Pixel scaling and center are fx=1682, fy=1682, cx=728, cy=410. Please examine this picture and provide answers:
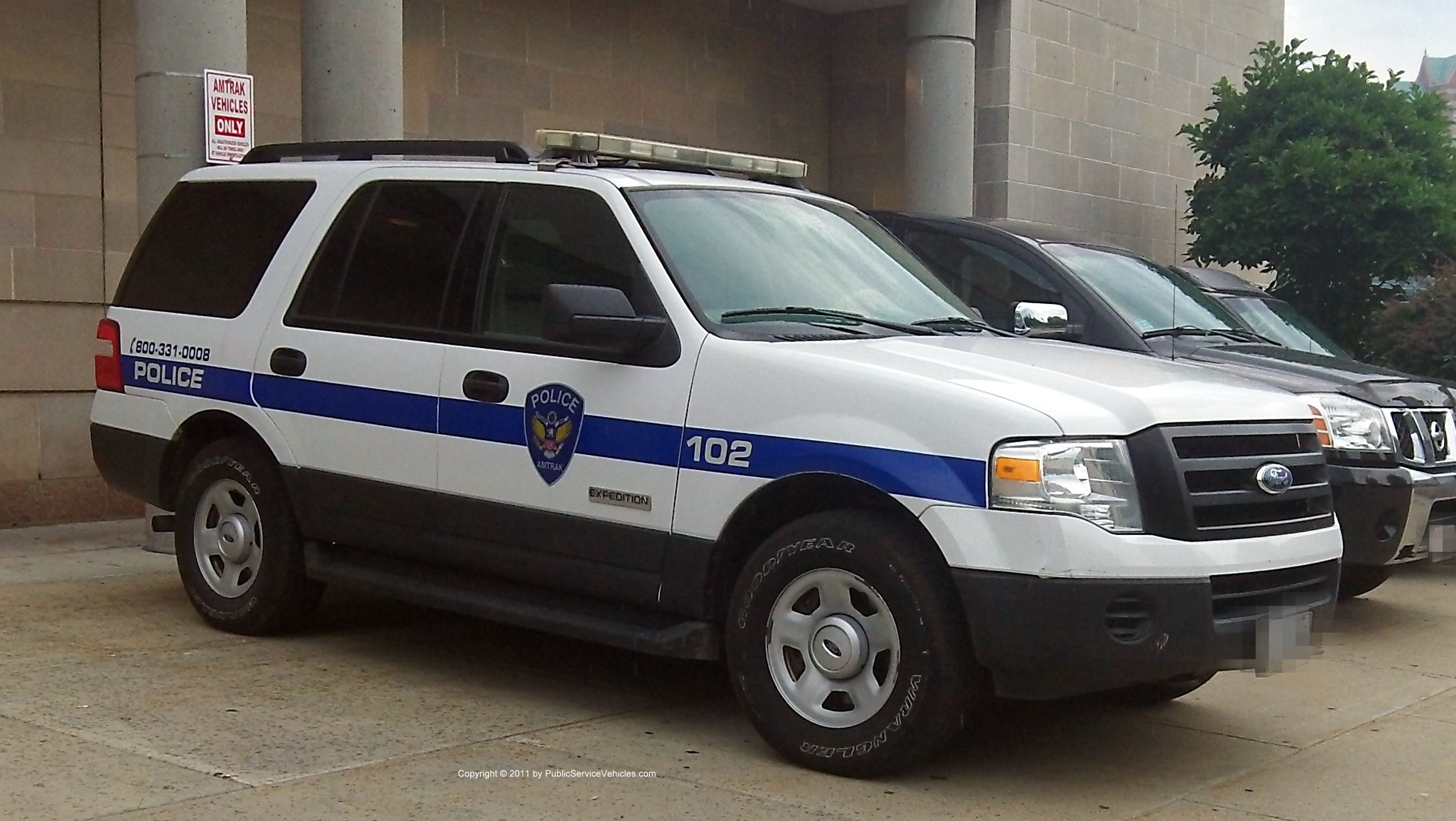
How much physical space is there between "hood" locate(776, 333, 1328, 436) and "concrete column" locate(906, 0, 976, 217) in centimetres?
944

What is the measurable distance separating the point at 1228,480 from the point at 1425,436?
11.1 ft

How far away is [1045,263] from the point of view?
8742 mm

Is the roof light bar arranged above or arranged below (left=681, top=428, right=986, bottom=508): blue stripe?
above

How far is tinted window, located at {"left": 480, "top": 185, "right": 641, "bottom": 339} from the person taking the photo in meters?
5.84

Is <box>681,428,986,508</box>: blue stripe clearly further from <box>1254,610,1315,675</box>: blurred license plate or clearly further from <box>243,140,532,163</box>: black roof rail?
<box>243,140,532,163</box>: black roof rail

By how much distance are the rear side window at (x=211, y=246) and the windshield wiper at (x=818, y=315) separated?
2.24 m

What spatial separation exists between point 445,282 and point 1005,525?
8.13 feet

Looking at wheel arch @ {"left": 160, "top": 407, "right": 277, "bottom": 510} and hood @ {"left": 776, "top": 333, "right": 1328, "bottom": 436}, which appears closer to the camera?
hood @ {"left": 776, "top": 333, "right": 1328, "bottom": 436}

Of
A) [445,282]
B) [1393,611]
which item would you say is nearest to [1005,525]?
[445,282]

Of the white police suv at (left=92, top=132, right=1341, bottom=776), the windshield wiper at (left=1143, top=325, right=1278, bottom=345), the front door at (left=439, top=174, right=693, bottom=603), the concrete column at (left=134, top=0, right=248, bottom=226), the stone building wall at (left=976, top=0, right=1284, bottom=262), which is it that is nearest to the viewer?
the white police suv at (left=92, top=132, right=1341, bottom=776)

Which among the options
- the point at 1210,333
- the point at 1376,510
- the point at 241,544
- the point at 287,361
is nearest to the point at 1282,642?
the point at 1376,510

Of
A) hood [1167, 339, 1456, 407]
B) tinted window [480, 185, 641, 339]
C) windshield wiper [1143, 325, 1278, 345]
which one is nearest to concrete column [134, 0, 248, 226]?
tinted window [480, 185, 641, 339]

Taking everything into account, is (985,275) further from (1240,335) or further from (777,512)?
(777,512)

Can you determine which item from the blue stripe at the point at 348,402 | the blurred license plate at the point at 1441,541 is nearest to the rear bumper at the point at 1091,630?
the blue stripe at the point at 348,402
